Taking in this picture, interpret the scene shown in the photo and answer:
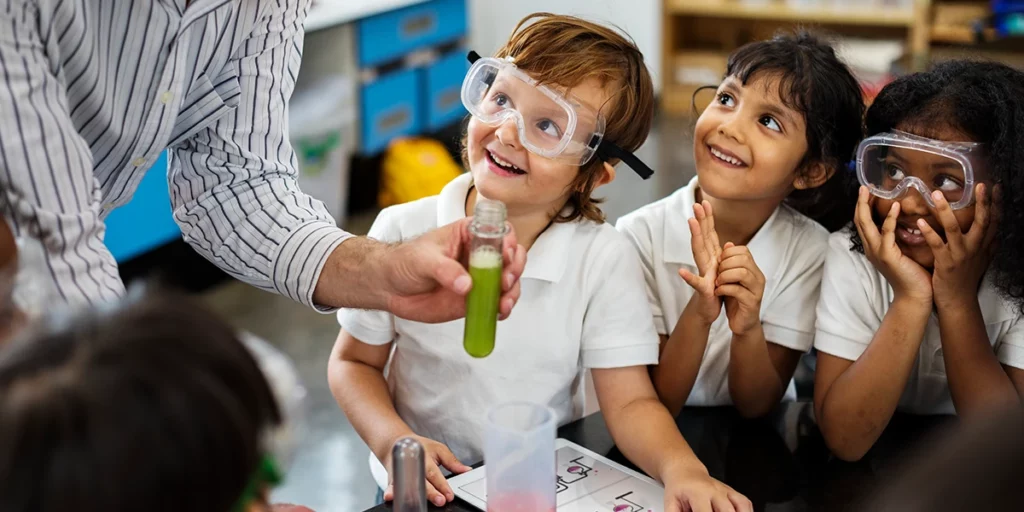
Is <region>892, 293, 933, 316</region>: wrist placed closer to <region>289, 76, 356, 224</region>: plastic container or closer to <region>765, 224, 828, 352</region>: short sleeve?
<region>765, 224, 828, 352</region>: short sleeve

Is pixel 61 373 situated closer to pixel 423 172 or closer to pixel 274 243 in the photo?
pixel 274 243

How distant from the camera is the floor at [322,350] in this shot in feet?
8.89

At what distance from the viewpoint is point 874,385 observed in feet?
4.86

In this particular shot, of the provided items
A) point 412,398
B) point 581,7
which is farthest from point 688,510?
point 581,7

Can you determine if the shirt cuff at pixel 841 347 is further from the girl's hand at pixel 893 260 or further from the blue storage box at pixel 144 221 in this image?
the blue storage box at pixel 144 221

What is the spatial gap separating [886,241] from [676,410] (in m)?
0.39

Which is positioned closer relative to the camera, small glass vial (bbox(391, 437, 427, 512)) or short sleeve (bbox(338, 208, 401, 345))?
small glass vial (bbox(391, 437, 427, 512))

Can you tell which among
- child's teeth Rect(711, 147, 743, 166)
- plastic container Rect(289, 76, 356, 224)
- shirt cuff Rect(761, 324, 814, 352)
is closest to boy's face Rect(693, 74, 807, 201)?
child's teeth Rect(711, 147, 743, 166)

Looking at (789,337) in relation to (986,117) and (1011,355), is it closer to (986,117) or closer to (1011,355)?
(1011,355)

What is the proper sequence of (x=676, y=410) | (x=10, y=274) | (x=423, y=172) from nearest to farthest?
(x=10, y=274)
(x=676, y=410)
(x=423, y=172)

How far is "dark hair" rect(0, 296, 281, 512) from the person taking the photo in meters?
0.65

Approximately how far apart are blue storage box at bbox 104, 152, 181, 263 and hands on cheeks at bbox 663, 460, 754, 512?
8.33 ft

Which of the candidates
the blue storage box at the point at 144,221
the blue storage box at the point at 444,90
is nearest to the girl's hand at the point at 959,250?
the blue storage box at the point at 144,221

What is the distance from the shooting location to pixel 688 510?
50.3 inches
